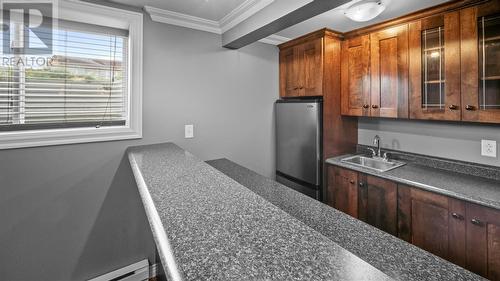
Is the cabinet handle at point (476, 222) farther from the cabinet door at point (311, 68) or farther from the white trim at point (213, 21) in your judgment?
the white trim at point (213, 21)

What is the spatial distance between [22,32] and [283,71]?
2305mm

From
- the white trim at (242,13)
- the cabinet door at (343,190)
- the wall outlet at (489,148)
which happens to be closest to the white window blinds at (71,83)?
the white trim at (242,13)

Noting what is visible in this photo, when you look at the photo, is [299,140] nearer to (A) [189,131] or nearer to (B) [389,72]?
(B) [389,72]

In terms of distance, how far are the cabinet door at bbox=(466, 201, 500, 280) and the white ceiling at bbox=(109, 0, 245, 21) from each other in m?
2.17

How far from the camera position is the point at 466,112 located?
1749 mm

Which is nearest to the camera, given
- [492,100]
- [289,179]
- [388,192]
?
[492,100]

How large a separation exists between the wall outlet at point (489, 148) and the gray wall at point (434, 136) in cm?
3

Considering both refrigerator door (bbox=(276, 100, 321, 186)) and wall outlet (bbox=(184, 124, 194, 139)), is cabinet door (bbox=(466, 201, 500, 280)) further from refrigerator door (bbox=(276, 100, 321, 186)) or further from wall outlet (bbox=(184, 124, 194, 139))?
wall outlet (bbox=(184, 124, 194, 139))

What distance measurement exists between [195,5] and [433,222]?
242cm

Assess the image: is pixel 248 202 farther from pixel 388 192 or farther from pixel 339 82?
pixel 339 82

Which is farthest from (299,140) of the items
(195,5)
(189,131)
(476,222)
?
(195,5)

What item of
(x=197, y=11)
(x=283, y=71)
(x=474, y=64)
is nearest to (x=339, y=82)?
(x=283, y=71)

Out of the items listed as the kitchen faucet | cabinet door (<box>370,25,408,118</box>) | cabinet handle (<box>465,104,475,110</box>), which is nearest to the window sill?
cabinet door (<box>370,25,408,118</box>)

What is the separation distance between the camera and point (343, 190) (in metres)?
2.31
